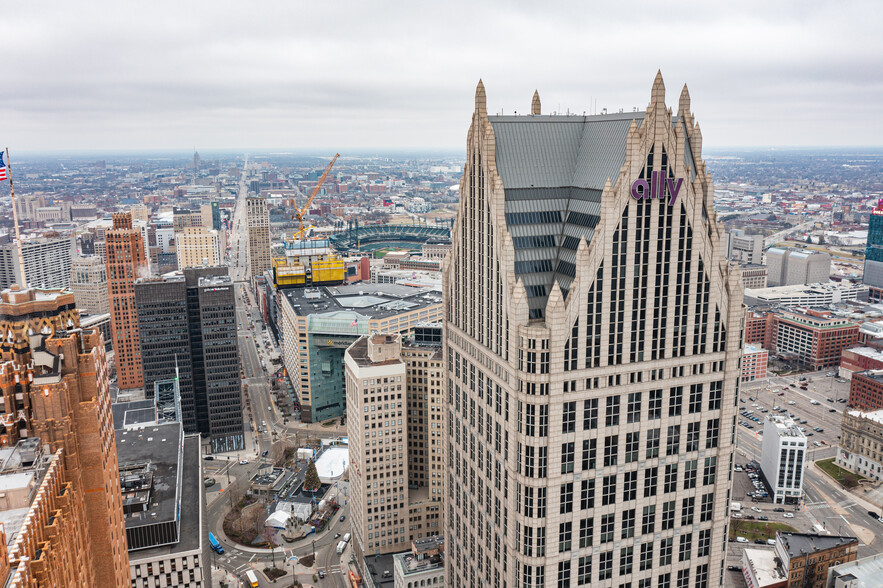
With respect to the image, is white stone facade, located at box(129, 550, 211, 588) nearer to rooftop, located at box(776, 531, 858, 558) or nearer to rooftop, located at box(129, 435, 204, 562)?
rooftop, located at box(129, 435, 204, 562)

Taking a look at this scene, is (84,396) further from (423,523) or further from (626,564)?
(423,523)

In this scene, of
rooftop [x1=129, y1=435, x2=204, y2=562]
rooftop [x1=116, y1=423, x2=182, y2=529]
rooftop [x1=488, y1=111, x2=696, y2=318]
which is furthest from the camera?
rooftop [x1=116, y1=423, x2=182, y2=529]

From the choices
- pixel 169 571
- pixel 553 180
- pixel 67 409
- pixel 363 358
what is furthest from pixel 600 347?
pixel 169 571

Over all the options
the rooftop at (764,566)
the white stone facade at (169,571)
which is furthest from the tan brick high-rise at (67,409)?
the rooftop at (764,566)

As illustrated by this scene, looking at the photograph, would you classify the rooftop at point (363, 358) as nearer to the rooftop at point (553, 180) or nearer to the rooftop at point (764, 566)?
the rooftop at point (553, 180)

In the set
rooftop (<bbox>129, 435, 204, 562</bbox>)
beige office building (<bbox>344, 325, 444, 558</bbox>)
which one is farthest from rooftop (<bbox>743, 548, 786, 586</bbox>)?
rooftop (<bbox>129, 435, 204, 562</bbox>)
